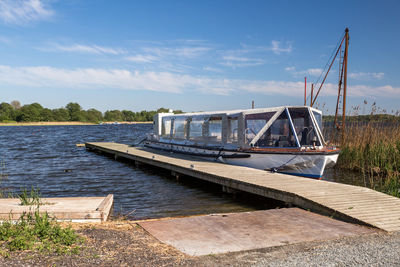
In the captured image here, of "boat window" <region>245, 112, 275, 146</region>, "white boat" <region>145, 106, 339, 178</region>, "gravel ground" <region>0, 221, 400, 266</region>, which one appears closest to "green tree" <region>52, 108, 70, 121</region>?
"white boat" <region>145, 106, 339, 178</region>

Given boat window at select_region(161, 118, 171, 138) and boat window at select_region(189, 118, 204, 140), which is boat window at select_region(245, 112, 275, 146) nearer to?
boat window at select_region(189, 118, 204, 140)

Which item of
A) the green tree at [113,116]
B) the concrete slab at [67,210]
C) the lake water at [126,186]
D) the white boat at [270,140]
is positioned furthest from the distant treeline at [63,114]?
the concrete slab at [67,210]

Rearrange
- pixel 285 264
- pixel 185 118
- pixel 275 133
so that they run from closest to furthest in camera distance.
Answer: pixel 285 264 < pixel 275 133 < pixel 185 118

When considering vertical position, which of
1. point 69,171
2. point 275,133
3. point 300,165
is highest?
point 275,133

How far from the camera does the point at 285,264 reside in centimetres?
471

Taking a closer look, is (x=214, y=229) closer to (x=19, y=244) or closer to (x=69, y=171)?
(x=19, y=244)

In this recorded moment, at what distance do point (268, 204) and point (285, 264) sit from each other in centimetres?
610

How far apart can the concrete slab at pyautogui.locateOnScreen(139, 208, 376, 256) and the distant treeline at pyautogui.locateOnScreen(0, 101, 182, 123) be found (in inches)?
5686

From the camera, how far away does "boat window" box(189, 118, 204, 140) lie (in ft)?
56.0

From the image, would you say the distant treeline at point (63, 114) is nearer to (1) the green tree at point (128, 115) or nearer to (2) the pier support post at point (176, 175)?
(1) the green tree at point (128, 115)

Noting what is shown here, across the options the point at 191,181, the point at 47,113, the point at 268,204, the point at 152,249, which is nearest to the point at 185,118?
the point at 191,181

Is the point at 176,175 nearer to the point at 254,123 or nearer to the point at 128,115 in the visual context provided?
the point at 254,123

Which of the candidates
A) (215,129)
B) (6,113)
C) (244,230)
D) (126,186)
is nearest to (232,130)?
(215,129)

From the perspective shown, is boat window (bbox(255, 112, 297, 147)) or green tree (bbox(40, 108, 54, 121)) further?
green tree (bbox(40, 108, 54, 121))
